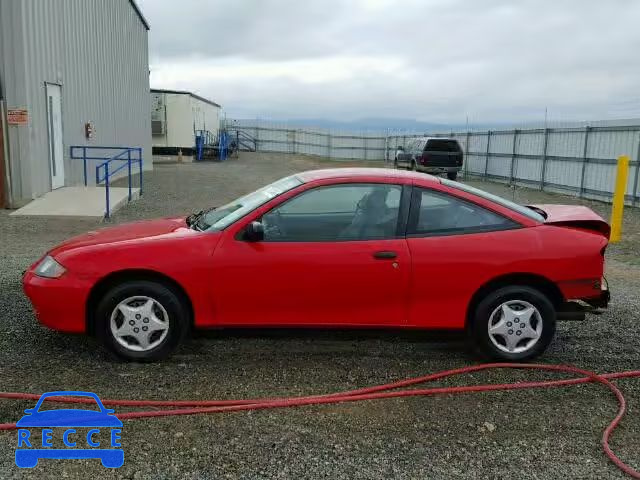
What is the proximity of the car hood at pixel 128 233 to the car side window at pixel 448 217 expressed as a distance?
5.69 feet

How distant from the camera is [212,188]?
64.4ft

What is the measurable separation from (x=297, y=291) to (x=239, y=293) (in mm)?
421

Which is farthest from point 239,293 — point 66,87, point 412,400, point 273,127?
point 273,127

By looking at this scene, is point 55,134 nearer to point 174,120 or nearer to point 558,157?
point 558,157

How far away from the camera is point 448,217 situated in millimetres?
4555

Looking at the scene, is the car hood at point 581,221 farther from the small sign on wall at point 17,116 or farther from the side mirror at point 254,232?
the small sign on wall at point 17,116

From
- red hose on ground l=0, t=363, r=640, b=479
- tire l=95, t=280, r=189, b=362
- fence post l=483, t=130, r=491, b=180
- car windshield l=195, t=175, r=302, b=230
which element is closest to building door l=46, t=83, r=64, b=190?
car windshield l=195, t=175, r=302, b=230

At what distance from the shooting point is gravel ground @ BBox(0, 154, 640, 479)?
3164 millimetres

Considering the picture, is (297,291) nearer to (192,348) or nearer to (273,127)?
(192,348)

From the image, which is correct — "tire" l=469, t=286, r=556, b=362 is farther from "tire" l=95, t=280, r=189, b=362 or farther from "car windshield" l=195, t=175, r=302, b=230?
"tire" l=95, t=280, r=189, b=362

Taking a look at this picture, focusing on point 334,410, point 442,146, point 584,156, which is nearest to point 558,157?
point 584,156

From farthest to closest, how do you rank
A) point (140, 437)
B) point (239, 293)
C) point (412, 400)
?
1. point (239, 293)
2. point (412, 400)
3. point (140, 437)

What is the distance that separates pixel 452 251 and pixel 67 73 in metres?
13.2

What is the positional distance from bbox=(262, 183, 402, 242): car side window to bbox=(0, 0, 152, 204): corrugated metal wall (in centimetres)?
989
